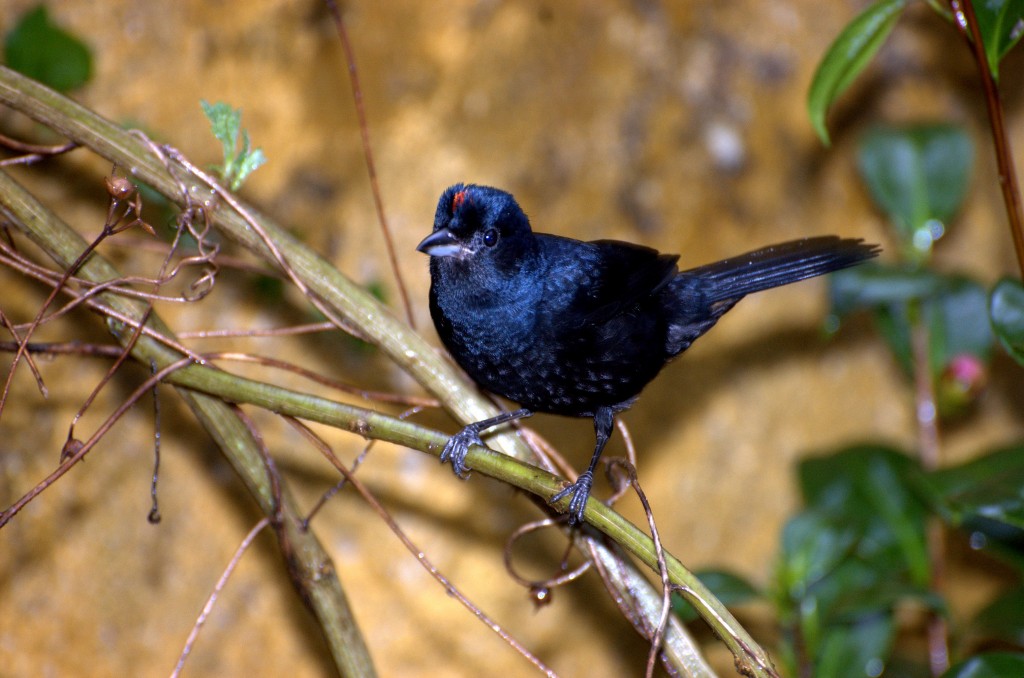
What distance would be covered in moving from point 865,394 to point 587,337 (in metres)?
2.19

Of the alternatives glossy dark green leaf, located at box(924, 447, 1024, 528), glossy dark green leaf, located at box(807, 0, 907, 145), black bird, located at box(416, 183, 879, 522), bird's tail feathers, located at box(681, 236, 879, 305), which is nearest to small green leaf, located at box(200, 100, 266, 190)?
black bird, located at box(416, 183, 879, 522)

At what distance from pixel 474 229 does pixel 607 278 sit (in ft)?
1.37

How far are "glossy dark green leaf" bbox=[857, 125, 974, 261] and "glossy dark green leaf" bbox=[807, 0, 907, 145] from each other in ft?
4.48

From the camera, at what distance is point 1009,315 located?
2.01 m

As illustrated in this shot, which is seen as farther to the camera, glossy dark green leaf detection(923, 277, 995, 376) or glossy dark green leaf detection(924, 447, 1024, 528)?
glossy dark green leaf detection(923, 277, 995, 376)

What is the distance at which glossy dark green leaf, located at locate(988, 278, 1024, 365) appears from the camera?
1986 mm

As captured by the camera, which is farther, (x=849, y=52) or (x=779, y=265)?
(x=779, y=265)

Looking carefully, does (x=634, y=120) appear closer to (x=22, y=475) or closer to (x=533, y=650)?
(x=533, y=650)

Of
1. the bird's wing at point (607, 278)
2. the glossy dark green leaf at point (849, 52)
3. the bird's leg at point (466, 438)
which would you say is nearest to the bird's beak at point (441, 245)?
the bird's wing at point (607, 278)

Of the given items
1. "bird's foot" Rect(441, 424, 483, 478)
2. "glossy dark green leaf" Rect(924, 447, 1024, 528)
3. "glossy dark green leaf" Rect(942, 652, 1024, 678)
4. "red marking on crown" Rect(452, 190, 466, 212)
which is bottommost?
"glossy dark green leaf" Rect(942, 652, 1024, 678)

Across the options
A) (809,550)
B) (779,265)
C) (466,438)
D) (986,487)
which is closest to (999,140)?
(779,265)

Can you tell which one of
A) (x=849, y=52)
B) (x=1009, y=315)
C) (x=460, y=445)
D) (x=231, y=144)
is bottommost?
(x=1009, y=315)

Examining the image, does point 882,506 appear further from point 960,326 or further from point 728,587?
point 728,587

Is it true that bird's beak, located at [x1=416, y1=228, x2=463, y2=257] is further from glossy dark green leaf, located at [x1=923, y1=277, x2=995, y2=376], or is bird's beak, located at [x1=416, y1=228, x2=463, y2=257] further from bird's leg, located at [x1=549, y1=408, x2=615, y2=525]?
glossy dark green leaf, located at [x1=923, y1=277, x2=995, y2=376]
